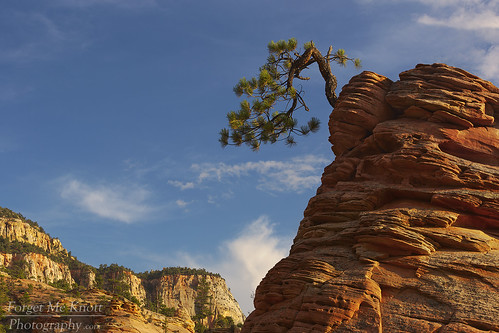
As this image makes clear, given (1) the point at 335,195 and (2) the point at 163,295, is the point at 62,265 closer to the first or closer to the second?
(2) the point at 163,295

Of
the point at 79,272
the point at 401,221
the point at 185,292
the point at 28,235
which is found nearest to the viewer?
the point at 401,221

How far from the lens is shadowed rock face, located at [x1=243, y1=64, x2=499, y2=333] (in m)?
14.8

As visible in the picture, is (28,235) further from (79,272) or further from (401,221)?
(401,221)

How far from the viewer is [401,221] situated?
17.0 m

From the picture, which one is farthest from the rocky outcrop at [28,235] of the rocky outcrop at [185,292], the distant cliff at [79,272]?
the rocky outcrop at [185,292]

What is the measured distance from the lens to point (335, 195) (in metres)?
19.7

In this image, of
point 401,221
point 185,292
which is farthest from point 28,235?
point 401,221

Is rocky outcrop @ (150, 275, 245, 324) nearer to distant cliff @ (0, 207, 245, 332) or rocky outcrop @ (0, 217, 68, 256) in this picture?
distant cliff @ (0, 207, 245, 332)

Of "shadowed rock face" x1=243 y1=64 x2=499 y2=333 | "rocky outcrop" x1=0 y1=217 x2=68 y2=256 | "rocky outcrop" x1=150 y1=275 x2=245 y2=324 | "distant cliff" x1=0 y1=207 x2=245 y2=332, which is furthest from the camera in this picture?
"rocky outcrop" x1=150 y1=275 x2=245 y2=324

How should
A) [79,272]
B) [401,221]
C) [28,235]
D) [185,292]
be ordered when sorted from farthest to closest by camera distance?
[185,292] < [28,235] < [79,272] < [401,221]

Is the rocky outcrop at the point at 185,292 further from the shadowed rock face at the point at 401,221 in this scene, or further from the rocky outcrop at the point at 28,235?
the shadowed rock face at the point at 401,221

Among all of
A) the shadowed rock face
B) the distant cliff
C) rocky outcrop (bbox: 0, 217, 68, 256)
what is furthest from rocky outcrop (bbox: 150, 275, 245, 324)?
the shadowed rock face

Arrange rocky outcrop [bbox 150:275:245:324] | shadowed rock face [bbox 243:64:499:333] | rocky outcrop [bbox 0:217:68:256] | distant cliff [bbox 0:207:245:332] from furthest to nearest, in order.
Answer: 1. rocky outcrop [bbox 150:275:245:324]
2. rocky outcrop [bbox 0:217:68:256]
3. distant cliff [bbox 0:207:245:332]
4. shadowed rock face [bbox 243:64:499:333]

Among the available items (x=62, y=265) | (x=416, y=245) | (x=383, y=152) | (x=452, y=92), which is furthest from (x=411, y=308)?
(x=62, y=265)
